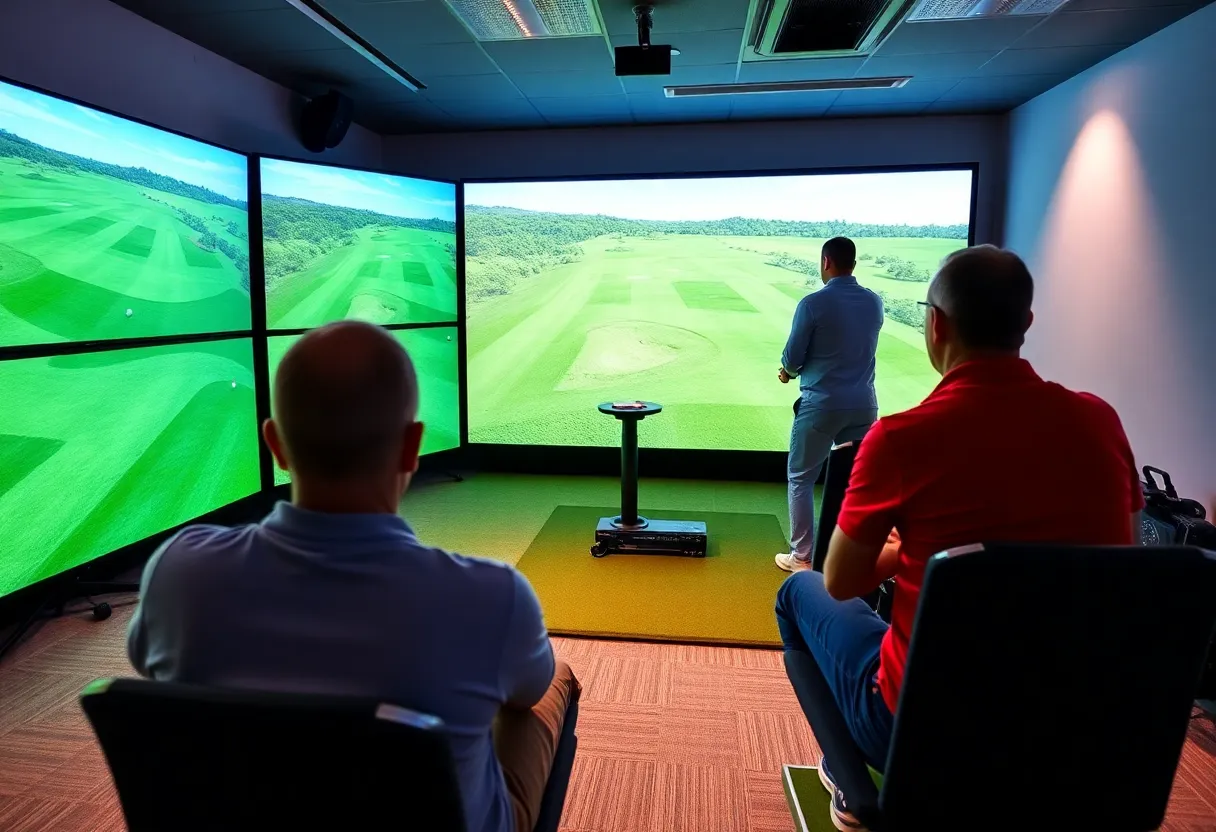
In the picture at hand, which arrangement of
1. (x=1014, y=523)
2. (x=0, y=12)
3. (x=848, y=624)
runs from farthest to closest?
(x=0, y=12) < (x=848, y=624) < (x=1014, y=523)

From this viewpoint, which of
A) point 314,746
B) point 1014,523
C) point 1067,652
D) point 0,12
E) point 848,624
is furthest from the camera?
point 0,12

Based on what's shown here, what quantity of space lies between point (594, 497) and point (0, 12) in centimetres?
346

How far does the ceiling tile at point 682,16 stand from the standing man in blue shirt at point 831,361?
3.32 ft

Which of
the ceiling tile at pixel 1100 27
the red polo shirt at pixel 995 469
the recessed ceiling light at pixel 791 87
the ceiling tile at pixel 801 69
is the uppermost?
the recessed ceiling light at pixel 791 87

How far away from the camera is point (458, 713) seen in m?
0.83

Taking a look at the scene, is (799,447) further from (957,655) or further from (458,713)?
(458,713)

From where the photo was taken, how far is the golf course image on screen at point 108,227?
2.41 metres

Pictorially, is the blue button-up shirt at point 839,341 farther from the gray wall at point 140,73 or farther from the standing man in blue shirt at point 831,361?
the gray wall at point 140,73

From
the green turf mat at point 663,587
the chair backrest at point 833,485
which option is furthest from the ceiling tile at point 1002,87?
the chair backrest at point 833,485

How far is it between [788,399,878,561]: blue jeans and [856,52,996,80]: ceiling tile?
1.73 meters

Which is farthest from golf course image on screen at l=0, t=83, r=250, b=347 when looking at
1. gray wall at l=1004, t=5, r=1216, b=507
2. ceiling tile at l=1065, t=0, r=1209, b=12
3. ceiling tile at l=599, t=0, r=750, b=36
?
gray wall at l=1004, t=5, r=1216, b=507

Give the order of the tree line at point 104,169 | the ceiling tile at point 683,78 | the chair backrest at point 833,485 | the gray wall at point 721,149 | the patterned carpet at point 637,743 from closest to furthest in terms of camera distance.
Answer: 1. the chair backrest at point 833,485
2. the patterned carpet at point 637,743
3. the tree line at point 104,169
4. the ceiling tile at point 683,78
5. the gray wall at point 721,149

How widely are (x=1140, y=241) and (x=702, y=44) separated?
83.4 inches

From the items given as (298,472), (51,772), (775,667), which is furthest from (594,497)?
(298,472)
